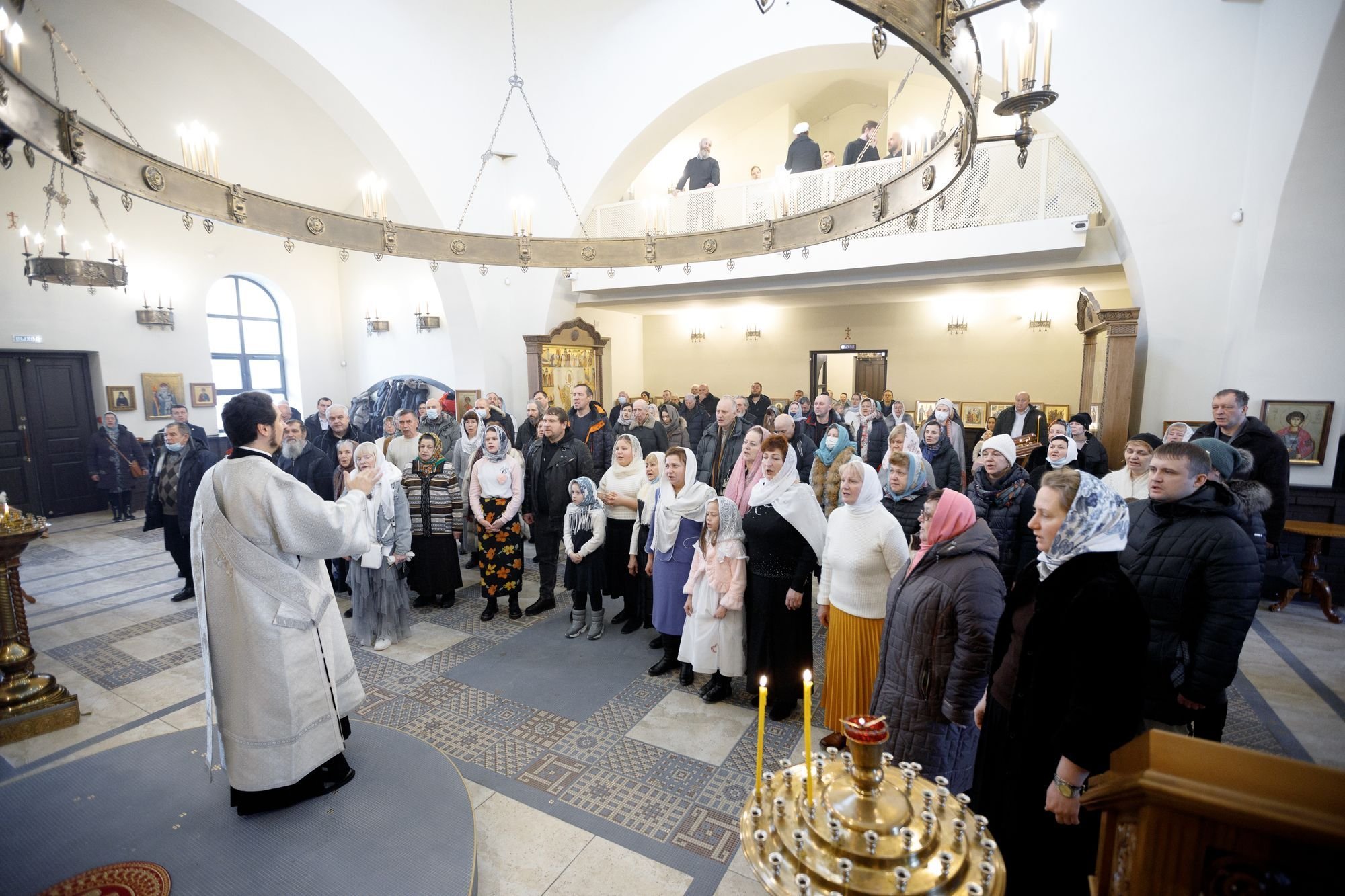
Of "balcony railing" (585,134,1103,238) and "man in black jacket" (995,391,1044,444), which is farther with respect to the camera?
"man in black jacket" (995,391,1044,444)

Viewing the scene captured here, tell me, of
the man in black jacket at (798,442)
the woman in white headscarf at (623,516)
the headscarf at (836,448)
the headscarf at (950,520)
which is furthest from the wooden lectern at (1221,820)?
the man in black jacket at (798,442)

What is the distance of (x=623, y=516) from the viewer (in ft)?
16.9

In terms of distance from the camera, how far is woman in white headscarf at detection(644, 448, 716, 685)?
13.8 ft

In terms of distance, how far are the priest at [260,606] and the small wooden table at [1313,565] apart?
8.22 m

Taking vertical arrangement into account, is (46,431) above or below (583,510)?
above

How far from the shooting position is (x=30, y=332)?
10.2 metres

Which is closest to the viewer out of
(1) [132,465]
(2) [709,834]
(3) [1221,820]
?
(3) [1221,820]

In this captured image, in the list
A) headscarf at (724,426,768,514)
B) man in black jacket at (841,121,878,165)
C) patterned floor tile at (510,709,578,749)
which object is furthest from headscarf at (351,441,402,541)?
man in black jacket at (841,121,878,165)

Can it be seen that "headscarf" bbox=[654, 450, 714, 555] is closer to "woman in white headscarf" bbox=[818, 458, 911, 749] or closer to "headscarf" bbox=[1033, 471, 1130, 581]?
"woman in white headscarf" bbox=[818, 458, 911, 749]

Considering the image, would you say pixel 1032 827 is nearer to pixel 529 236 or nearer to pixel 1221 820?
pixel 1221 820

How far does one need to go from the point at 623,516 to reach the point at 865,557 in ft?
8.15

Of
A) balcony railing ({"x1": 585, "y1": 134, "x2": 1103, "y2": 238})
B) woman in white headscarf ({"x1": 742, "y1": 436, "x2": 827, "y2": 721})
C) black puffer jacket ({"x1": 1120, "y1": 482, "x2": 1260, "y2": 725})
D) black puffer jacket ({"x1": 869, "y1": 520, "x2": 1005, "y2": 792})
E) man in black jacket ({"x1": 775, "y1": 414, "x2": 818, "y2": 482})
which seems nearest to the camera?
black puffer jacket ({"x1": 869, "y1": 520, "x2": 1005, "y2": 792})

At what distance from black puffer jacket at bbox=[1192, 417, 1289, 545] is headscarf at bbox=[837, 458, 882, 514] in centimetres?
368

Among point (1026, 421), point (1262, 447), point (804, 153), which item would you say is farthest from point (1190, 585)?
point (804, 153)
